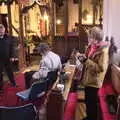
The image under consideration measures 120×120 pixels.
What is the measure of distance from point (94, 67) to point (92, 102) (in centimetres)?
62

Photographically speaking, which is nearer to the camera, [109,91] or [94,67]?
[94,67]

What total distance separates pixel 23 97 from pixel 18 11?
16.4 feet

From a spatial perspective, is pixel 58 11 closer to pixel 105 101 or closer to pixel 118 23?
pixel 118 23

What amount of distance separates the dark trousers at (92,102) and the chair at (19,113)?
1.44 metres

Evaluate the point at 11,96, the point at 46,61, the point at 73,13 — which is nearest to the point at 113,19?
the point at 46,61

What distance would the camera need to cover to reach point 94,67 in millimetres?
3580

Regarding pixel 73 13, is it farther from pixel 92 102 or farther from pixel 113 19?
pixel 92 102

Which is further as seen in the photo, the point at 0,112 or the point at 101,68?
the point at 101,68

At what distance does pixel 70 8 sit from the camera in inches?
364

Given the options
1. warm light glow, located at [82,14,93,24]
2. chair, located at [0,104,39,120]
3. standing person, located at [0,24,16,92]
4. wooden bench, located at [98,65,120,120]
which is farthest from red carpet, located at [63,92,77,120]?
warm light glow, located at [82,14,93,24]

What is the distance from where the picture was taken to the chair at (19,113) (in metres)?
2.54

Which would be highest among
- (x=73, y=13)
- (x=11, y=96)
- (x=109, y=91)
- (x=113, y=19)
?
(x=73, y=13)

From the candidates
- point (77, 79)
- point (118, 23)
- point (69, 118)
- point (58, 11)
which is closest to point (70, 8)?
point (58, 11)

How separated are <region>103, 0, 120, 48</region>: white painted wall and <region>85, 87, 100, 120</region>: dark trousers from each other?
1.34 m
